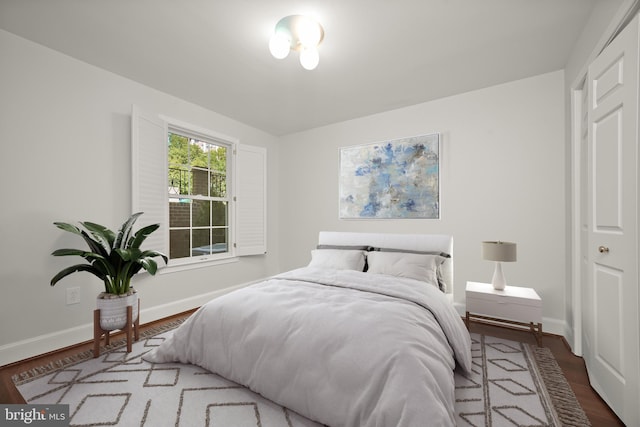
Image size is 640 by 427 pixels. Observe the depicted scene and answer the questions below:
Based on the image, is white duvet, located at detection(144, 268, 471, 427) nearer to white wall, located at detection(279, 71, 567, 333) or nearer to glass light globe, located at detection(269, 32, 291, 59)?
white wall, located at detection(279, 71, 567, 333)

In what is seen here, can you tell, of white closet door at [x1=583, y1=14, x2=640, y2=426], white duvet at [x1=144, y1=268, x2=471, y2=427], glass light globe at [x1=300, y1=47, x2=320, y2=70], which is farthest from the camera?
glass light globe at [x1=300, y1=47, x2=320, y2=70]

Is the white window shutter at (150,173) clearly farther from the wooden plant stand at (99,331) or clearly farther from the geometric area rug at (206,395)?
the geometric area rug at (206,395)

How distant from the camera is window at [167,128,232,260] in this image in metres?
3.42

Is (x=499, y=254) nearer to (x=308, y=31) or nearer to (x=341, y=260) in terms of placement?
(x=341, y=260)

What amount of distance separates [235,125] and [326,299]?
309 cm

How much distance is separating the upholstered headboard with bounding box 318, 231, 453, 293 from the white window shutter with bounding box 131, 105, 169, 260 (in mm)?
2085

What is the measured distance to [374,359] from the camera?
1393 mm

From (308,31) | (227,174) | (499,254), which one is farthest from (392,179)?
(227,174)

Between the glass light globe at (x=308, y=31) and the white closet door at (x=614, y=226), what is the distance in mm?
1817

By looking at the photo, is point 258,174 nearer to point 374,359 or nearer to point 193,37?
point 193,37

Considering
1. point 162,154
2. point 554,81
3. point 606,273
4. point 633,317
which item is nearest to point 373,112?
point 554,81

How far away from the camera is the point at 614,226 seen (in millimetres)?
1662

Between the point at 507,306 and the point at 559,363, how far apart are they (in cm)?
52

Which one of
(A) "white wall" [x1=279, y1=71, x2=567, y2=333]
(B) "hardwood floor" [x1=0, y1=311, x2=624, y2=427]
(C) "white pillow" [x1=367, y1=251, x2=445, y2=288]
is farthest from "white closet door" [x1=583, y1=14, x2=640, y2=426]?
(C) "white pillow" [x1=367, y1=251, x2=445, y2=288]
